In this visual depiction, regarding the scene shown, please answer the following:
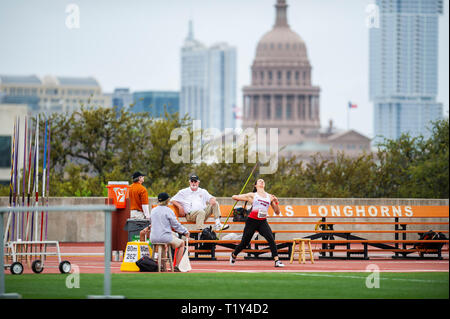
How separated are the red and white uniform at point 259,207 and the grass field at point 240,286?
2328 mm

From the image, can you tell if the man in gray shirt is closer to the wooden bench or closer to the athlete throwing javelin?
the athlete throwing javelin

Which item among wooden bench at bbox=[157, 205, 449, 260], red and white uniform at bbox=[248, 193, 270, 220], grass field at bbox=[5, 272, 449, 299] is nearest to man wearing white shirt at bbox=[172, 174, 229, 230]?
wooden bench at bbox=[157, 205, 449, 260]

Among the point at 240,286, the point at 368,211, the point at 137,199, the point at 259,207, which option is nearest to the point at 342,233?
the point at 368,211

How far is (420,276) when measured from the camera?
17.9 metres

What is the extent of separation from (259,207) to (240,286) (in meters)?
4.90

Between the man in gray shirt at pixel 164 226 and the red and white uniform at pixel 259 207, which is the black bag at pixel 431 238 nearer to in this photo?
the red and white uniform at pixel 259 207

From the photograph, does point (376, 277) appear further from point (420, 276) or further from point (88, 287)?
point (88, 287)

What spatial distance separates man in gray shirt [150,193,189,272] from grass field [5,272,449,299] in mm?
923

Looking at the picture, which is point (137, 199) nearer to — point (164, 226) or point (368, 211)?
point (164, 226)

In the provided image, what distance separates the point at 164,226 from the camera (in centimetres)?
1912

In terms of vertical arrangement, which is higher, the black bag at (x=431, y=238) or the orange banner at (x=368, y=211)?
the orange banner at (x=368, y=211)

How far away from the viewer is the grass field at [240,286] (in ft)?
47.9

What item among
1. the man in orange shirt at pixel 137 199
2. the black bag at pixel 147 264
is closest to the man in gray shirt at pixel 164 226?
the black bag at pixel 147 264
